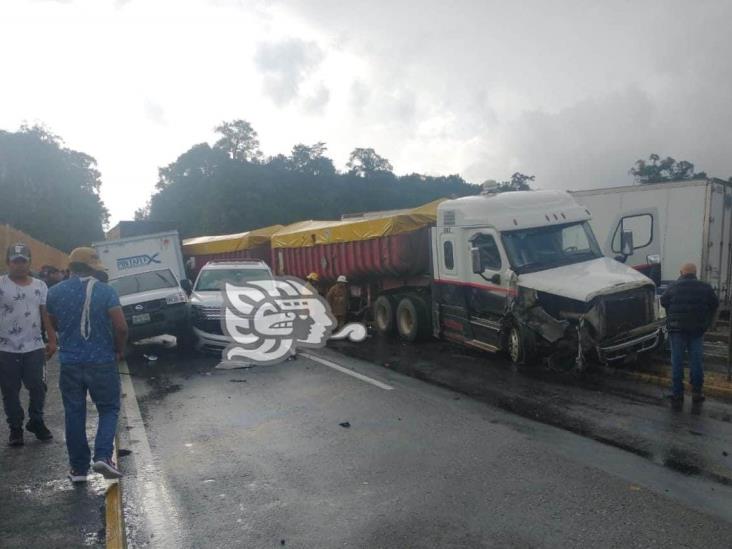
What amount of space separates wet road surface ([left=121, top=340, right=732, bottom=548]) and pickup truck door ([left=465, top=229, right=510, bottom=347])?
4.50ft

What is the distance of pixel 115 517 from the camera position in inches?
173

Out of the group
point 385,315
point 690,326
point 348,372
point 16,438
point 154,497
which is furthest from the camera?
point 385,315

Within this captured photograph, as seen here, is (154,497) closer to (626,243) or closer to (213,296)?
(213,296)

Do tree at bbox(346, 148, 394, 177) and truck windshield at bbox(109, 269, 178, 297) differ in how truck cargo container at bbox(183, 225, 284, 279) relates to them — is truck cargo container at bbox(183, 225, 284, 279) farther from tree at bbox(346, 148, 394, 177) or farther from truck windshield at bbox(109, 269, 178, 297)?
tree at bbox(346, 148, 394, 177)

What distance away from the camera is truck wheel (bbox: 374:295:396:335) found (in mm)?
13672

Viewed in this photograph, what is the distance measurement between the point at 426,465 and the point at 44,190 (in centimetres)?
5309

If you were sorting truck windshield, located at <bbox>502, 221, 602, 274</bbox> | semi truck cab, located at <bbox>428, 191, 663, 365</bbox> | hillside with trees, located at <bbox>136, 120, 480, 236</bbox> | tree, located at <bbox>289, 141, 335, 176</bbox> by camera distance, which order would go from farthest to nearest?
tree, located at <bbox>289, 141, 335, 176</bbox> < hillside with trees, located at <bbox>136, 120, 480, 236</bbox> < truck windshield, located at <bbox>502, 221, 602, 274</bbox> < semi truck cab, located at <bbox>428, 191, 663, 365</bbox>

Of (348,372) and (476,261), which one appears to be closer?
(348,372)

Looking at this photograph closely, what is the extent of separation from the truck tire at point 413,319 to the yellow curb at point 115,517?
814 centimetres

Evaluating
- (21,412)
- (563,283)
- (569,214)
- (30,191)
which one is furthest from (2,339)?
(30,191)

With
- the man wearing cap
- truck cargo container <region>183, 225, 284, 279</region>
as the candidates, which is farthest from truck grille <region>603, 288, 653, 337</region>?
truck cargo container <region>183, 225, 284, 279</region>

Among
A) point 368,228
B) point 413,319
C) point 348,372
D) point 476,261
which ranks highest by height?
point 368,228

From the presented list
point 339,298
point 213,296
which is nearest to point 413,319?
point 339,298

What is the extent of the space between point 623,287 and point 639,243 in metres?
5.73
